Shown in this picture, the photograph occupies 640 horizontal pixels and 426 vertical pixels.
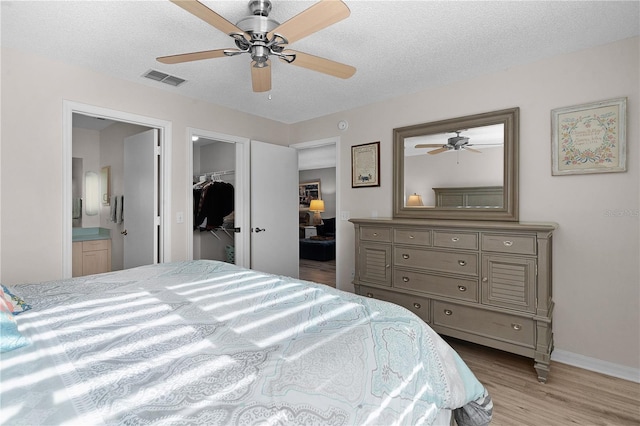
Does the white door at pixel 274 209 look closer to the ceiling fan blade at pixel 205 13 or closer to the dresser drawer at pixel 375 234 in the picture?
the dresser drawer at pixel 375 234

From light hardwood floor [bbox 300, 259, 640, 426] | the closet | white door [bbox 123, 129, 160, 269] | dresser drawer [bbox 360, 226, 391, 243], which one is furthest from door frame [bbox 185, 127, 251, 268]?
light hardwood floor [bbox 300, 259, 640, 426]

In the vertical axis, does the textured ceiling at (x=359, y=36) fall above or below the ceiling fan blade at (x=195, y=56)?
above

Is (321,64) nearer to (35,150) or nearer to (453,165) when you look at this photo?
(453,165)

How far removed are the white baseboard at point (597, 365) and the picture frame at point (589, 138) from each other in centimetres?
142

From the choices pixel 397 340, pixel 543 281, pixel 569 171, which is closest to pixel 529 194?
pixel 569 171

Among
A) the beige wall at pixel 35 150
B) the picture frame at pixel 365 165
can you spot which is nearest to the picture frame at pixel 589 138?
the picture frame at pixel 365 165

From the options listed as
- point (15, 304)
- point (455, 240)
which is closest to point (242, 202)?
point (455, 240)

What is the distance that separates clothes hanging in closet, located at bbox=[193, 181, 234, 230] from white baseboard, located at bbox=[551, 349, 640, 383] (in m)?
4.16

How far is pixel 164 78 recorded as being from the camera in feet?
9.86

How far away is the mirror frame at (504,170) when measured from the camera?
280 centimetres

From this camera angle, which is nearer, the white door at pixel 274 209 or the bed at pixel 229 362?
the bed at pixel 229 362

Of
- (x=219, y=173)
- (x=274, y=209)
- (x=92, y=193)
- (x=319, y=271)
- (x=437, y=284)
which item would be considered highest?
(x=219, y=173)

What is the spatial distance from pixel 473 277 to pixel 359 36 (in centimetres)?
202

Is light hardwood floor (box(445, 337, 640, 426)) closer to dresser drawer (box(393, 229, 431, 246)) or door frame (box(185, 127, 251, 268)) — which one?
dresser drawer (box(393, 229, 431, 246))
